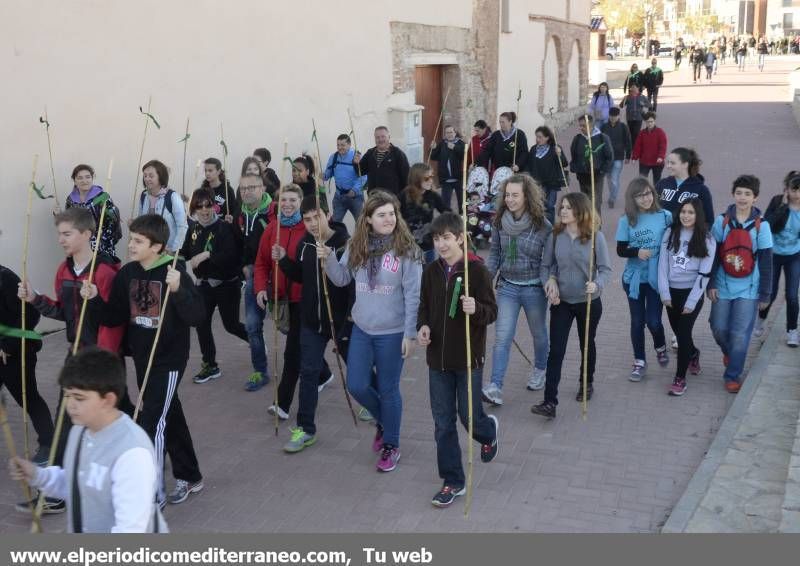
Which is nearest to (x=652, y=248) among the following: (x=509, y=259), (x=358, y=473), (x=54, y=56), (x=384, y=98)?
(x=509, y=259)

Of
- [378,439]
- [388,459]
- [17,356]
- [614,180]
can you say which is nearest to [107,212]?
[17,356]

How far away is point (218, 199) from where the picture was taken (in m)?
8.99

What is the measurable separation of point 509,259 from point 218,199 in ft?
11.5

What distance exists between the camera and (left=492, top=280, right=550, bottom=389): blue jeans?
6.72 meters

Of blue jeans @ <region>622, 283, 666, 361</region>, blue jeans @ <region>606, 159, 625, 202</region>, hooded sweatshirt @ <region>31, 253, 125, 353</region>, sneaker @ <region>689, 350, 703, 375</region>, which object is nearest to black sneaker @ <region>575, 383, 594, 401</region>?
blue jeans @ <region>622, 283, 666, 361</region>

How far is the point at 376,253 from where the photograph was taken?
5.53 meters

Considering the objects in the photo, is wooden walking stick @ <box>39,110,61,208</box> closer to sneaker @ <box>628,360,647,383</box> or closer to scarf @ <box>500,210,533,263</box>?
scarf @ <box>500,210,533,263</box>

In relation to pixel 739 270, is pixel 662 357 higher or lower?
lower

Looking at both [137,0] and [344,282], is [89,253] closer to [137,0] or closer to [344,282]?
[344,282]

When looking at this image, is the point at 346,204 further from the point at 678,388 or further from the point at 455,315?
the point at 455,315

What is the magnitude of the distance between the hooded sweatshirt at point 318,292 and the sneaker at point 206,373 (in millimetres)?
1983

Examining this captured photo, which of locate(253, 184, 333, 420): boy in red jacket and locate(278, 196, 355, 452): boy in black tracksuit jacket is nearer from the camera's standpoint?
locate(278, 196, 355, 452): boy in black tracksuit jacket

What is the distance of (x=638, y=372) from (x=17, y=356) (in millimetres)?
4635

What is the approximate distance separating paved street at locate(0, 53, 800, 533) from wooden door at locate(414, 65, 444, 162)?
9.09 m
